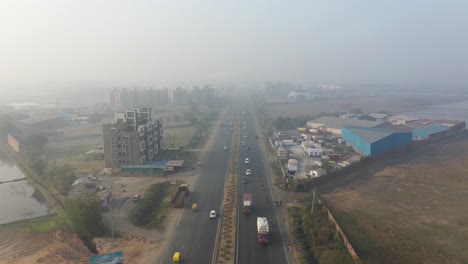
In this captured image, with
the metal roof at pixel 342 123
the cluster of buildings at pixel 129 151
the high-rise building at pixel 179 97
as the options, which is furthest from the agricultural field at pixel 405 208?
the high-rise building at pixel 179 97

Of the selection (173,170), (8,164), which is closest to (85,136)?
(8,164)

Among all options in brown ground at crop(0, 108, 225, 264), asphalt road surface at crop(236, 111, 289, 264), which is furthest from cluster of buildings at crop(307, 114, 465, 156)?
brown ground at crop(0, 108, 225, 264)

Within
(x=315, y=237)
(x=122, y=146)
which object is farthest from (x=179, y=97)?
(x=315, y=237)

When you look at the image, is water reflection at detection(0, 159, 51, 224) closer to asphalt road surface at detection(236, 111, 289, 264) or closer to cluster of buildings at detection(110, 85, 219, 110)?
asphalt road surface at detection(236, 111, 289, 264)

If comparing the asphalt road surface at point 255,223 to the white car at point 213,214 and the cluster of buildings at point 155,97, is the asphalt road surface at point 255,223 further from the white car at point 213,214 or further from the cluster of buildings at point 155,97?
the cluster of buildings at point 155,97

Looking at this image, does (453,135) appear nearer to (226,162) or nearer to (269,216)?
(226,162)

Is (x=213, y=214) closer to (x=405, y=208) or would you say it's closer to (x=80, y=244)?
(x=80, y=244)
